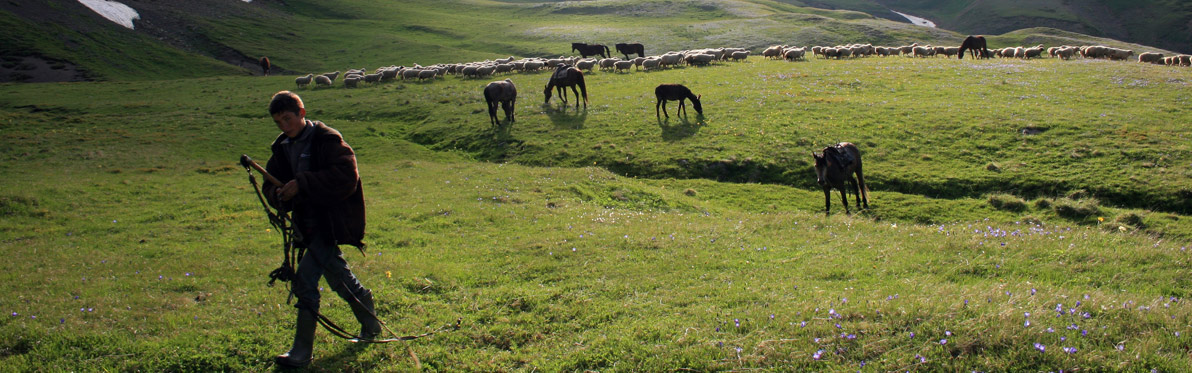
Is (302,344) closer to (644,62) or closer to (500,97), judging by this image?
(500,97)

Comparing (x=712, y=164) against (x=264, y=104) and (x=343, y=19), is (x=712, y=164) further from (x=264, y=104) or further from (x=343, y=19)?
(x=343, y=19)

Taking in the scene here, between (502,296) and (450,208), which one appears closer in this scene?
(502,296)

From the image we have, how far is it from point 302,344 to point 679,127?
22.2 meters

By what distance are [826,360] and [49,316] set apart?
10.0 m

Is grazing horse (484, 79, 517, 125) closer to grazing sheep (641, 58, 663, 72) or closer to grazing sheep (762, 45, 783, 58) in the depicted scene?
grazing sheep (641, 58, 663, 72)

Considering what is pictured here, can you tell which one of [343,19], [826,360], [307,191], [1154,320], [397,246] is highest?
[343,19]

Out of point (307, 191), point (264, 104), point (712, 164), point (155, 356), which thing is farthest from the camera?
point (264, 104)

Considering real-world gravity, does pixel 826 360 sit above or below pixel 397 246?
above

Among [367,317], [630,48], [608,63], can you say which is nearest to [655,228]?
[367,317]

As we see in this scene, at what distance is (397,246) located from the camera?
1265cm

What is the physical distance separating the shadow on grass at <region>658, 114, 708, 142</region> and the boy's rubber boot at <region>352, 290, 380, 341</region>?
63.7 ft

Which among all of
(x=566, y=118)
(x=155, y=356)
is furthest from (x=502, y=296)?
(x=566, y=118)

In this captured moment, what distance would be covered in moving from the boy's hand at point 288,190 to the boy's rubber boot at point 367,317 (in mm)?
1614

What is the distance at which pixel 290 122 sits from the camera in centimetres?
609
